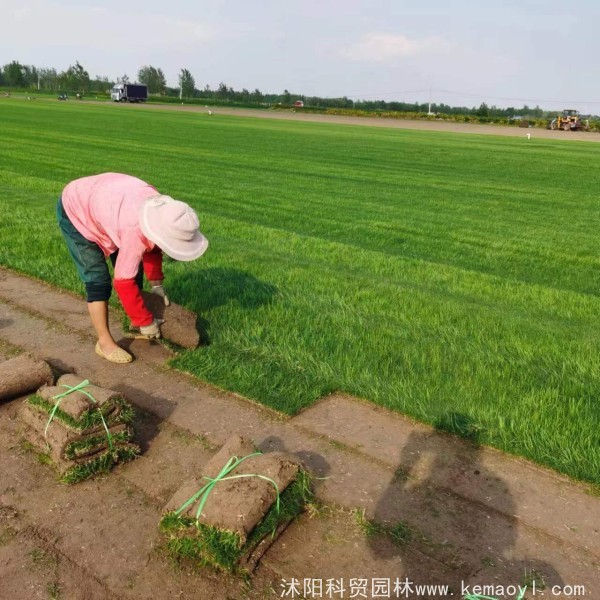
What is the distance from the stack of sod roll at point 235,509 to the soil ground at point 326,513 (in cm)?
8

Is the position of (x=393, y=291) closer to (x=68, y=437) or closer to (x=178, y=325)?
(x=178, y=325)

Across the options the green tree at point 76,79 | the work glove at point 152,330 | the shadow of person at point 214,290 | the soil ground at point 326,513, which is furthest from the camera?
the green tree at point 76,79

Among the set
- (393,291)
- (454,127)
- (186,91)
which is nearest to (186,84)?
(186,91)

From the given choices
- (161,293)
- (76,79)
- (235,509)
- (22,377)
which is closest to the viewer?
(235,509)

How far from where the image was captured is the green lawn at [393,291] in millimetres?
4250

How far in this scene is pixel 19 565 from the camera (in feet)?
8.80

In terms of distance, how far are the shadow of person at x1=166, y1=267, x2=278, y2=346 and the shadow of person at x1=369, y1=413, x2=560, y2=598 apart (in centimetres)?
244

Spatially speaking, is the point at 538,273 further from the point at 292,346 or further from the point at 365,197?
the point at 365,197

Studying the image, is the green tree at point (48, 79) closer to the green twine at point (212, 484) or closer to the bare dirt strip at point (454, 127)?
the bare dirt strip at point (454, 127)

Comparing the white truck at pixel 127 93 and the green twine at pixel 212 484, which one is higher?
the green twine at pixel 212 484

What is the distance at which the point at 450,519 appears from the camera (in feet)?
10.1

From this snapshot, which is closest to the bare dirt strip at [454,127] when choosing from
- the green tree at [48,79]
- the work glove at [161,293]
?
the work glove at [161,293]

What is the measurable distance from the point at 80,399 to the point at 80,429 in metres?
0.17

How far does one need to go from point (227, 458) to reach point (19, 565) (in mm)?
1001
